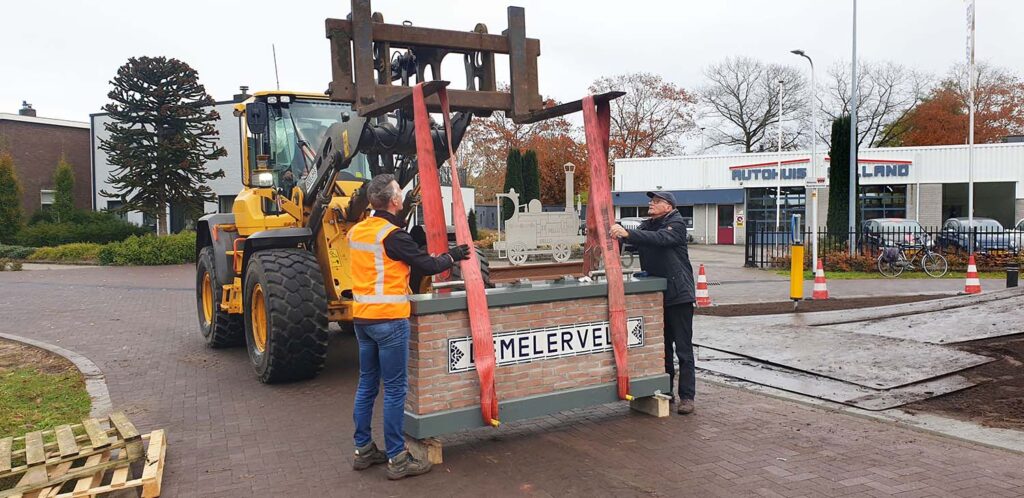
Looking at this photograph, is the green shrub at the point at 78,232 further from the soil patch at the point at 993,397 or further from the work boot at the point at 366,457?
the soil patch at the point at 993,397

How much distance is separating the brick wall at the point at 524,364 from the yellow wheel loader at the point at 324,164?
169cm

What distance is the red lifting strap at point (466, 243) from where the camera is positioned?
5.39 m

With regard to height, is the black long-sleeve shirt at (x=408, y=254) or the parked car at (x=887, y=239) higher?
the black long-sleeve shirt at (x=408, y=254)

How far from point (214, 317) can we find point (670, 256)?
20.1 ft

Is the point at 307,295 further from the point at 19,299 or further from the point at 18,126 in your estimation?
the point at 18,126

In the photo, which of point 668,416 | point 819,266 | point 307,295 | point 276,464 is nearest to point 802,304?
point 819,266

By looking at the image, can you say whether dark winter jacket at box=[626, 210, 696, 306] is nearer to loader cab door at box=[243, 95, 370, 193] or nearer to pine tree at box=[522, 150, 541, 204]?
loader cab door at box=[243, 95, 370, 193]

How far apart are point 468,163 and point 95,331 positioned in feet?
144

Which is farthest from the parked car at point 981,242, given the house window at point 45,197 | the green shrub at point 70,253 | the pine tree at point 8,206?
the house window at point 45,197

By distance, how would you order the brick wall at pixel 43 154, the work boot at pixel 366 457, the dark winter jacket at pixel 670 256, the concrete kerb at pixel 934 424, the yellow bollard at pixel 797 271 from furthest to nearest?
the brick wall at pixel 43 154
the yellow bollard at pixel 797 271
the dark winter jacket at pixel 670 256
the concrete kerb at pixel 934 424
the work boot at pixel 366 457

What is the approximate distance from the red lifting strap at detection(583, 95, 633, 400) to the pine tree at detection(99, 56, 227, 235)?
26879 mm

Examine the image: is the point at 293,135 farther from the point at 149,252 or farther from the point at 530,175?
the point at 530,175

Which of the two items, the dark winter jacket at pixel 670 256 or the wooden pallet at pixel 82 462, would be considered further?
the dark winter jacket at pixel 670 256

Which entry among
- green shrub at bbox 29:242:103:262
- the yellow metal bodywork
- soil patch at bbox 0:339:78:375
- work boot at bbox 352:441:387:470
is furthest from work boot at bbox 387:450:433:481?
green shrub at bbox 29:242:103:262
